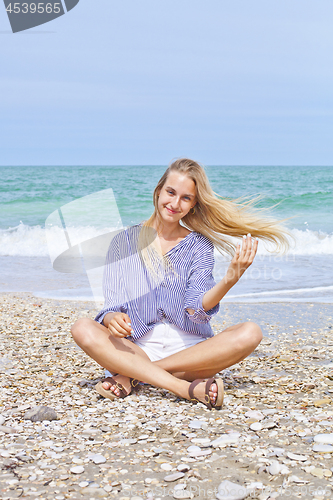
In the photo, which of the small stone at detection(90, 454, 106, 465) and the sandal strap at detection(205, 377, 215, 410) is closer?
the small stone at detection(90, 454, 106, 465)

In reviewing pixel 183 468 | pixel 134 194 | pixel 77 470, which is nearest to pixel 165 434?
pixel 183 468

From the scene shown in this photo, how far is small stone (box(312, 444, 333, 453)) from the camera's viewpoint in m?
2.70

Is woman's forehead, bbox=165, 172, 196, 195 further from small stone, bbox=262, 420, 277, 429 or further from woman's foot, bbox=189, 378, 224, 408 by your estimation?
small stone, bbox=262, 420, 277, 429

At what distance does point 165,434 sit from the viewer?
2986mm

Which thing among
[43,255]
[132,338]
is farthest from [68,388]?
[43,255]

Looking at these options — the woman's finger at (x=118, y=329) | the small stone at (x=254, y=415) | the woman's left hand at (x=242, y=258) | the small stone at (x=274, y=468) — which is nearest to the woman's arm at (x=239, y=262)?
the woman's left hand at (x=242, y=258)

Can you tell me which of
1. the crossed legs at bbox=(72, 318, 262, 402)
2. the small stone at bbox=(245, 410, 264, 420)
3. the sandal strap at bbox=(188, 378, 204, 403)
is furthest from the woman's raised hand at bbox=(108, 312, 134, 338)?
the small stone at bbox=(245, 410, 264, 420)

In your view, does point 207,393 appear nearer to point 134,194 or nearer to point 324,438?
point 324,438

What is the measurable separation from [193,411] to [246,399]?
0.48m

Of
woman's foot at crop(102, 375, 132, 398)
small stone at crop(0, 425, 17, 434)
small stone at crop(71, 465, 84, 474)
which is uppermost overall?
small stone at crop(71, 465, 84, 474)

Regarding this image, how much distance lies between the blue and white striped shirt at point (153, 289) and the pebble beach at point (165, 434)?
0.56 metres

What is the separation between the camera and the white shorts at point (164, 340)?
12.5 ft

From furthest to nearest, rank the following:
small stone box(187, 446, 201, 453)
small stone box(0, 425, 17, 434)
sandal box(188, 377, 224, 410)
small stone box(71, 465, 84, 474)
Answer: sandal box(188, 377, 224, 410), small stone box(0, 425, 17, 434), small stone box(187, 446, 201, 453), small stone box(71, 465, 84, 474)

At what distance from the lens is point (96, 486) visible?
7.80 ft
